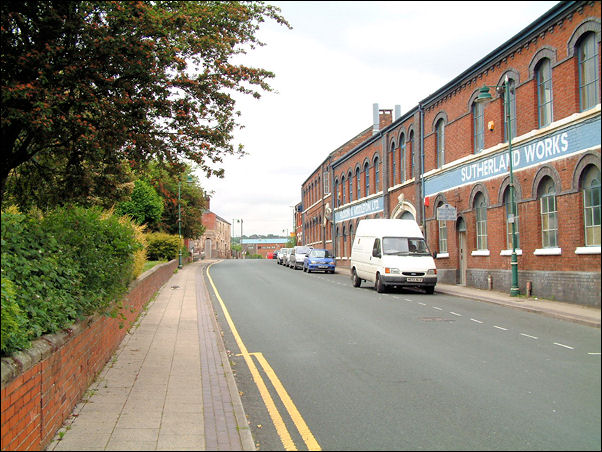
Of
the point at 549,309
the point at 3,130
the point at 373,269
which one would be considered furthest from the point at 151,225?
the point at 549,309

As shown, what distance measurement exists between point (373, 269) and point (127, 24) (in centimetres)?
1497

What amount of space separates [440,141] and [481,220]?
5992mm

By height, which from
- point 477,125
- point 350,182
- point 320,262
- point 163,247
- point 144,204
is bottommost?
point 320,262

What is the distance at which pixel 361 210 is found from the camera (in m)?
41.5

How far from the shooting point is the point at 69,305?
19.4ft

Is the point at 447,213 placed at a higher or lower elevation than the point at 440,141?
lower

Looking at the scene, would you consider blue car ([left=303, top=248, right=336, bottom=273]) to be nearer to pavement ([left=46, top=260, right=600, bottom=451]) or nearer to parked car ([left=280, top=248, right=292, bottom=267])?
parked car ([left=280, top=248, right=292, bottom=267])

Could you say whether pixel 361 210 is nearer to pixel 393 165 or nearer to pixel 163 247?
pixel 393 165

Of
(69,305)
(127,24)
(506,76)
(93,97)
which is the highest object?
(127,24)

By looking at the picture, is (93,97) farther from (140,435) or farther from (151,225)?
(151,225)

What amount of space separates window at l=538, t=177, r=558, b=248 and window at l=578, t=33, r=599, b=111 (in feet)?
1.64

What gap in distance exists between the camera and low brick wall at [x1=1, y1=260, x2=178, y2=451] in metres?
3.97

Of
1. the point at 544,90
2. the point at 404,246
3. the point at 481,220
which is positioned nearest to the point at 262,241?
the point at 481,220

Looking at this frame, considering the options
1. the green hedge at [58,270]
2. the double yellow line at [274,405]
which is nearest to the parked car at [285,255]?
the double yellow line at [274,405]
